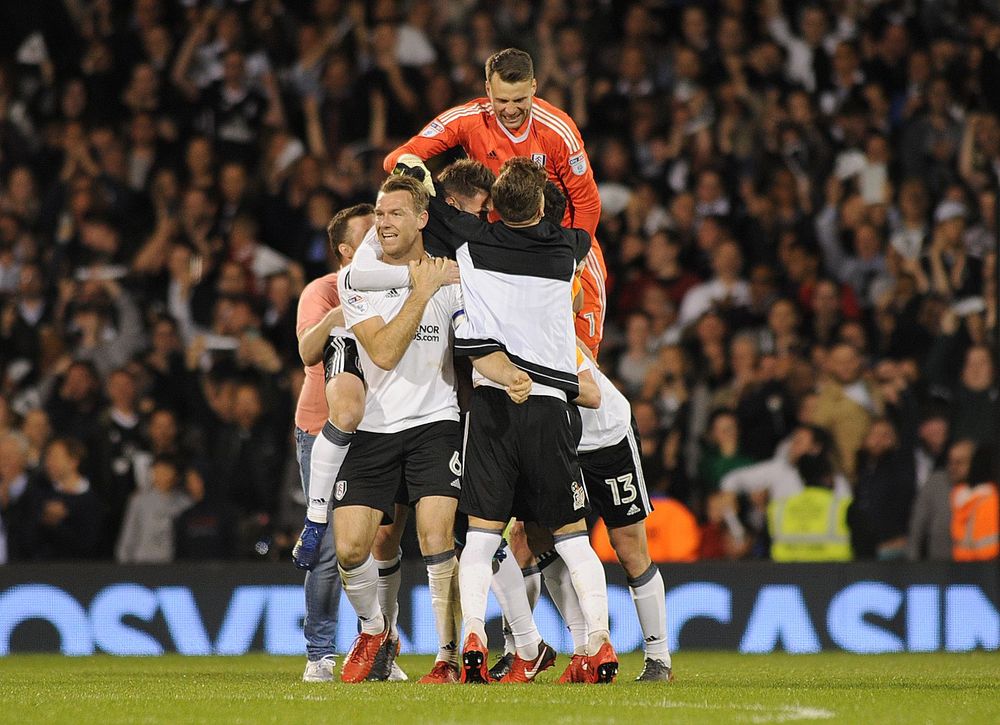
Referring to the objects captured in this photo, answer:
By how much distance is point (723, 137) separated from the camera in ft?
46.0

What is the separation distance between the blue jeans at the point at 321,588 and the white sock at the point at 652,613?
150 cm

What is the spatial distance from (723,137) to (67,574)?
6674mm

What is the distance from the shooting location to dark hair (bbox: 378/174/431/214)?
714cm

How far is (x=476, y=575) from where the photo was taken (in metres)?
6.84

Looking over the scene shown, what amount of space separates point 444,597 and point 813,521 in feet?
15.1

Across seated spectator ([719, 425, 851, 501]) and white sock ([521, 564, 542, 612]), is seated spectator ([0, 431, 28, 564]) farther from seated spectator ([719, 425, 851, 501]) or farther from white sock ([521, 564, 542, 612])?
seated spectator ([719, 425, 851, 501])

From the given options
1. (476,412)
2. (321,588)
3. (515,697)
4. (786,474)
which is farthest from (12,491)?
(515,697)

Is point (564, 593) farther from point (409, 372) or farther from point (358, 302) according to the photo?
point (358, 302)

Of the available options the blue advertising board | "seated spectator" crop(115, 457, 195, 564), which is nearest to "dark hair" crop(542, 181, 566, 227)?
the blue advertising board

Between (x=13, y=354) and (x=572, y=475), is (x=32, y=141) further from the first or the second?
(x=572, y=475)

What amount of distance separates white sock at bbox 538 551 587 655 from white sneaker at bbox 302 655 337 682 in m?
1.10

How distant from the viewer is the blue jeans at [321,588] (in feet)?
26.0

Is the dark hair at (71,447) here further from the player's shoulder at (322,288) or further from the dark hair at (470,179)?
the dark hair at (470,179)

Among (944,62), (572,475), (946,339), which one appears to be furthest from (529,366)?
(944,62)
